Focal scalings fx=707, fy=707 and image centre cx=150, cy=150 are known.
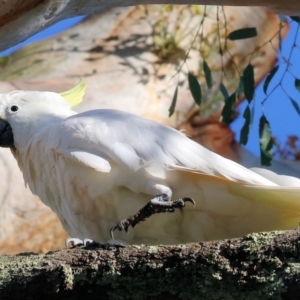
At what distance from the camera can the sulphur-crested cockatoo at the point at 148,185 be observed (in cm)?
180

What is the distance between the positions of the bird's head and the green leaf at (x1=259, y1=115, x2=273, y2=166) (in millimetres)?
891

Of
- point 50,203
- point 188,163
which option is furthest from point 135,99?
point 188,163

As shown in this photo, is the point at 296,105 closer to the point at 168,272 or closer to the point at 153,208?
the point at 153,208

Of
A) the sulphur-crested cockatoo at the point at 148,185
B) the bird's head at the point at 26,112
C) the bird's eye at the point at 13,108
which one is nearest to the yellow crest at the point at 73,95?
the bird's head at the point at 26,112

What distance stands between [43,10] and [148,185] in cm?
52

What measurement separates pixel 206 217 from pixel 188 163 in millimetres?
149

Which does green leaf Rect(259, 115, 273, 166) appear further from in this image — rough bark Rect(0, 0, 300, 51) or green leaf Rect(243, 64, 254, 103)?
rough bark Rect(0, 0, 300, 51)

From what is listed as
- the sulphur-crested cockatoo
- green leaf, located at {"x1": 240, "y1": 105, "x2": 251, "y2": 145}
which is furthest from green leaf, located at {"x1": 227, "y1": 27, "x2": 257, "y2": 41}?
the sulphur-crested cockatoo

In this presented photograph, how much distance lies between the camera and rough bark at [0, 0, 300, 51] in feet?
5.37

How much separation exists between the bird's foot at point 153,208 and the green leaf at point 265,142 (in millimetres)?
1156

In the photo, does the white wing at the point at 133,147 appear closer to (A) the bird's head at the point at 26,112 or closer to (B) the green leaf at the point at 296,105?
(A) the bird's head at the point at 26,112

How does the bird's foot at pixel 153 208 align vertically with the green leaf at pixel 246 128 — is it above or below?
above

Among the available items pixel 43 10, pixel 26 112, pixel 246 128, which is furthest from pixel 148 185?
pixel 246 128

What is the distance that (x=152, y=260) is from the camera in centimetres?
130
